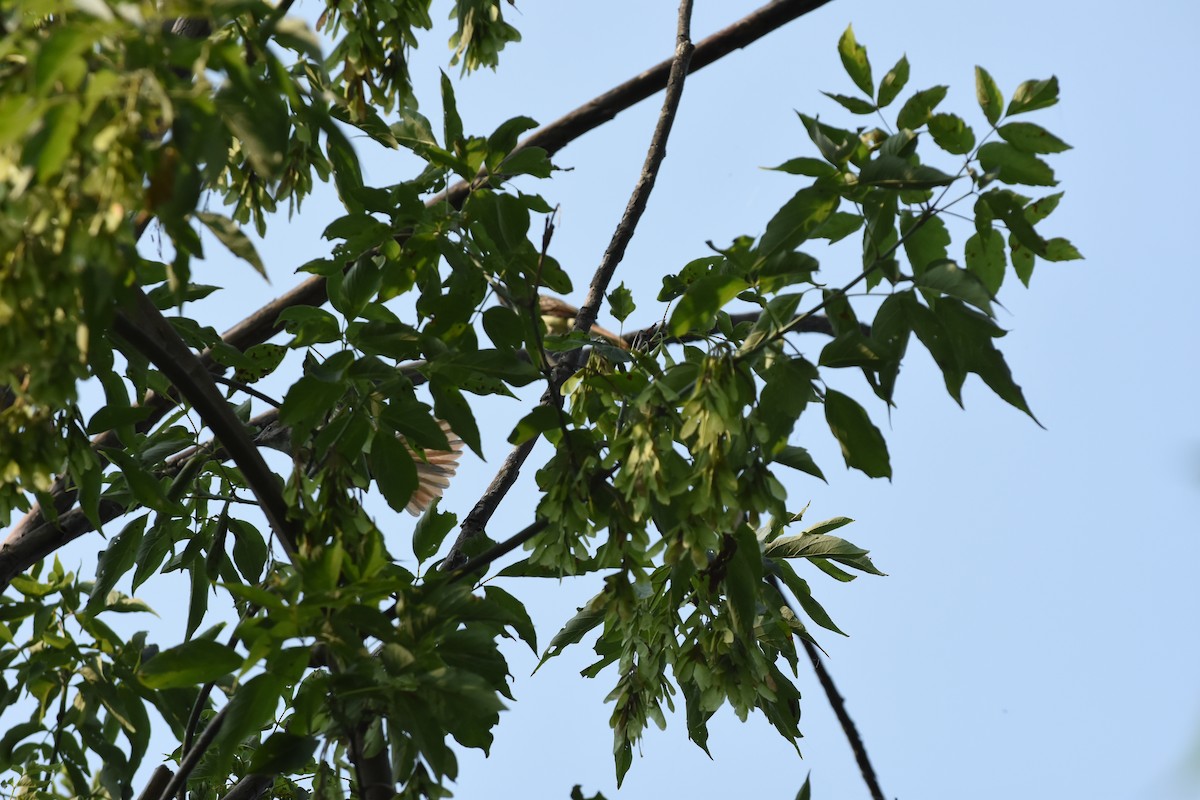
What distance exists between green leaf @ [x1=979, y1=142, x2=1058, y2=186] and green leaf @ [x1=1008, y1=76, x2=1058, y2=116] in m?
0.06

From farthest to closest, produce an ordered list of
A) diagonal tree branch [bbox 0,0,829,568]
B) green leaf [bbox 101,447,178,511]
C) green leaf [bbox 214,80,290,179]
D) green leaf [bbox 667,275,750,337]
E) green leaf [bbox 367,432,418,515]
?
diagonal tree branch [bbox 0,0,829,568] → green leaf [bbox 101,447,178,511] → green leaf [bbox 367,432,418,515] → green leaf [bbox 667,275,750,337] → green leaf [bbox 214,80,290,179]

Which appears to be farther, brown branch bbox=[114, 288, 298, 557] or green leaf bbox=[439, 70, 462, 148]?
green leaf bbox=[439, 70, 462, 148]

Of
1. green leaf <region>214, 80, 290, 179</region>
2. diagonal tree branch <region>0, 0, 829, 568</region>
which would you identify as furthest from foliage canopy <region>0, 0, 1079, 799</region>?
diagonal tree branch <region>0, 0, 829, 568</region>

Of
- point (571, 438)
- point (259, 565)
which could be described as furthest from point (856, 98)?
point (259, 565)

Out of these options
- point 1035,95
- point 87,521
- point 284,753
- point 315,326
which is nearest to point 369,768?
point 284,753

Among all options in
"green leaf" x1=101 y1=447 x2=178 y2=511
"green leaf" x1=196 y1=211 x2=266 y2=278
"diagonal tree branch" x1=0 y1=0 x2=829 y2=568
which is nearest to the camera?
"green leaf" x1=196 y1=211 x2=266 y2=278

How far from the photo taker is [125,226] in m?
1.13

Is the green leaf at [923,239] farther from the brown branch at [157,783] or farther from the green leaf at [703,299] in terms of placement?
the brown branch at [157,783]

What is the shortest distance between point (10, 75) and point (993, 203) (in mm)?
1203

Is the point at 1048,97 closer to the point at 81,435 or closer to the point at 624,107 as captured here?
the point at 81,435

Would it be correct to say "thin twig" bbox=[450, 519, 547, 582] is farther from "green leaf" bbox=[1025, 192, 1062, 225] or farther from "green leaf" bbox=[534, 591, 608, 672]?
"green leaf" bbox=[1025, 192, 1062, 225]

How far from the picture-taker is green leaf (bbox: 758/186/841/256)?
1571 millimetres

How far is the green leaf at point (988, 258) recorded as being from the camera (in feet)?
5.42

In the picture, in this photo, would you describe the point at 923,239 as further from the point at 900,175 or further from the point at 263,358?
the point at 263,358
